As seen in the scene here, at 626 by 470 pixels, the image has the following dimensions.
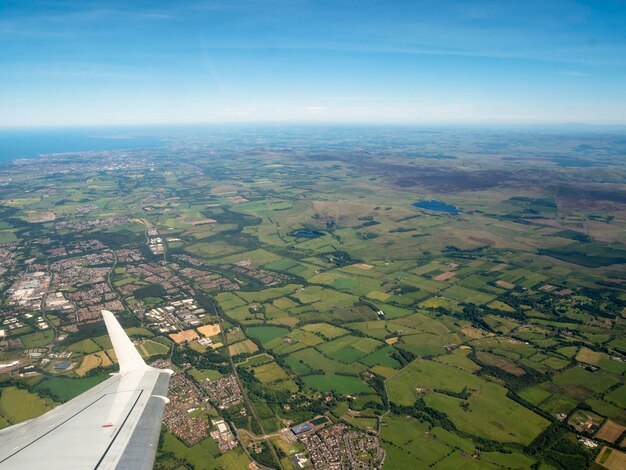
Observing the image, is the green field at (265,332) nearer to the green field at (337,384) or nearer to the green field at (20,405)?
the green field at (337,384)

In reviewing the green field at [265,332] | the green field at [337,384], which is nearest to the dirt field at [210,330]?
the green field at [265,332]

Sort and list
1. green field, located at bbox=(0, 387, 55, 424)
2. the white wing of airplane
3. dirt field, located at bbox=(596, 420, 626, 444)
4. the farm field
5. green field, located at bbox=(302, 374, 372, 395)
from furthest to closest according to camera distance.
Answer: green field, located at bbox=(302, 374, 372, 395) < green field, located at bbox=(0, 387, 55, 424) < the farm field < dirt field, located at bbox=(596, 420, 626, 444) < the white wing of airplane

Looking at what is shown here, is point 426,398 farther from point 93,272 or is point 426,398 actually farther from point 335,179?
point 335,179

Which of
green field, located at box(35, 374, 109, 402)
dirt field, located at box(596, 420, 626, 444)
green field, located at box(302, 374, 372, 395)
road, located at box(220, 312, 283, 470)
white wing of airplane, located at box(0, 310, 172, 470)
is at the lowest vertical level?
green field, located at box(302, 374, 372, 395)

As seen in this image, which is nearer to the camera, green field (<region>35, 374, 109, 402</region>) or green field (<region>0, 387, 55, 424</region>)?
green field (<region>0, 387, 55, 424</region>)

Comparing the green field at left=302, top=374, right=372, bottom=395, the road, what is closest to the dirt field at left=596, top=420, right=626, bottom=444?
the green field at left=302, top=374, right=372, bottom=395

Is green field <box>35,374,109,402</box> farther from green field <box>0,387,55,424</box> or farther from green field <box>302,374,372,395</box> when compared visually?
green field <box>302,374,372,395</box>

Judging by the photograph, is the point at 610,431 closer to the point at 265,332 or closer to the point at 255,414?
the point at 255,414

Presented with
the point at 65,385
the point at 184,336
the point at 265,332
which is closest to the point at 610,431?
the point at 265,332
